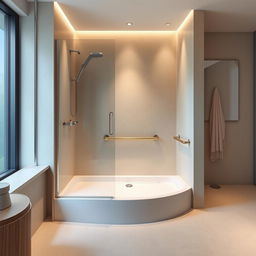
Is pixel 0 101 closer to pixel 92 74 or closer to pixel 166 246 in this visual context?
pixel 92 74

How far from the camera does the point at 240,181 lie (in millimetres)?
3746

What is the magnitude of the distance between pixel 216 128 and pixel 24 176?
9.60 ft

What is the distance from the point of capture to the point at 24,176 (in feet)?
7.21

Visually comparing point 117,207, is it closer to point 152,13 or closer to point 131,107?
point 131,107

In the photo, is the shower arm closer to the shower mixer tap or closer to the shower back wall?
the shower back wall

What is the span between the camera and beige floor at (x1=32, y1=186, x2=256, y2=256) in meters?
1.93

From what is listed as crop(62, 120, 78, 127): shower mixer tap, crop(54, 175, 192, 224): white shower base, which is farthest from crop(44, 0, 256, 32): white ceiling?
crop(54, 175, 192, 224): white shower base

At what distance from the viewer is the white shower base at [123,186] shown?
278cm

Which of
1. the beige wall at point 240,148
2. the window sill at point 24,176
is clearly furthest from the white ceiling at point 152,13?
the window sill at point 24,176

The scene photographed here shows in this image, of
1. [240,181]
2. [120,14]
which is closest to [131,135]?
[120,14]

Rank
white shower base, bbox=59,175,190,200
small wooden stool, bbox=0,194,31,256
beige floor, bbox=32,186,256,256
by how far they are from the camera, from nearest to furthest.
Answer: small wooden stool, bbox=0,194,31,256, beige floor, bbox=32,186,256,256, white shower base, bbox=59,175,190,200

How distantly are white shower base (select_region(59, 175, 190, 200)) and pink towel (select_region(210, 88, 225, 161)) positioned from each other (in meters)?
0.80

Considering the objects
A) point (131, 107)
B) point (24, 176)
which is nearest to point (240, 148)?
point (131, 107)

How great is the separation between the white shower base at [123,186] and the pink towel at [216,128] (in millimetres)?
801
